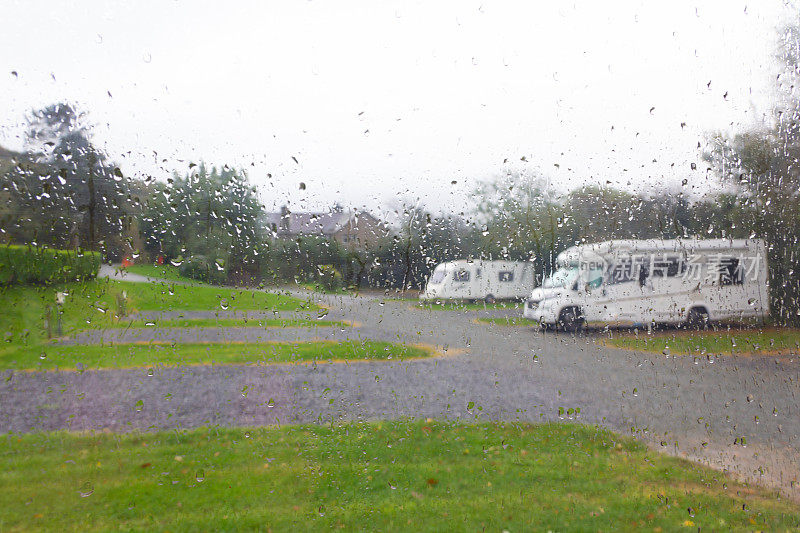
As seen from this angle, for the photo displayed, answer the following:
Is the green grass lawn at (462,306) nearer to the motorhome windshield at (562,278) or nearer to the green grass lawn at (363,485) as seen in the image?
the motorhome windshield at (562,278)

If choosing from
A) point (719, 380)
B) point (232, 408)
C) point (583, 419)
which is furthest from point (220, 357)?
point (719, 380)

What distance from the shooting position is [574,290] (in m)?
2.07

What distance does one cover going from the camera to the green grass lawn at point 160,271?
212 cm

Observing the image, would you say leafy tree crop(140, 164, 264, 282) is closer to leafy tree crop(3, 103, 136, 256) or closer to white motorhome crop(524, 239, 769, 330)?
leafy tree crop(3, 103, 136, 256)

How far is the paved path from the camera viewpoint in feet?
7.69

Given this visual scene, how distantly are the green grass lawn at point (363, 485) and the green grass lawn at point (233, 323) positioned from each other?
2.30ft

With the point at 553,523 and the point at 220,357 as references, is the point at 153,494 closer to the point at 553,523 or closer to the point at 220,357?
the point at 220,357

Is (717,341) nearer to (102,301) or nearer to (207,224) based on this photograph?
(207,224)

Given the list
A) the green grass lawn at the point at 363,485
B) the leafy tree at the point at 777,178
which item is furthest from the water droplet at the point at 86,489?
the leafy tree at the point at 777,178

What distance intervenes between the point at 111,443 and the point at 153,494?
652 mm

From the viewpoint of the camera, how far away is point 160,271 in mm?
2164

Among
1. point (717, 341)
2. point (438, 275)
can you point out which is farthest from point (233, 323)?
point (717, 341)

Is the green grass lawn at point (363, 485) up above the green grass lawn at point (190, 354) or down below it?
below

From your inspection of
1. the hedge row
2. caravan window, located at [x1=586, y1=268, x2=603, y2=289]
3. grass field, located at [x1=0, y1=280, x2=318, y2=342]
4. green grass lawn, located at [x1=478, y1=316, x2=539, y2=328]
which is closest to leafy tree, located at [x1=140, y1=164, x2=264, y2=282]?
grass field, located at [x1=0, y1=280, x2=318, y2=342]
